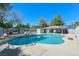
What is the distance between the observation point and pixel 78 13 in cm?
733

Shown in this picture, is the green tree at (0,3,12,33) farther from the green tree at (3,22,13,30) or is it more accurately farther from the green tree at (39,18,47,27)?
the green tree at (39,18,47,27)

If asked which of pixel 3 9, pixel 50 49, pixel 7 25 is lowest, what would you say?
pixel 50 49

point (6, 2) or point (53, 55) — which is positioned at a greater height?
point (6, 2)

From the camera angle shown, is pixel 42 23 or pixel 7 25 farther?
pixel 42 23

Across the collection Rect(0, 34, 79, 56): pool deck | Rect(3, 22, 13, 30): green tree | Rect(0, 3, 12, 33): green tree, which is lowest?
Rect(0, 34, 79, 56): pool deck

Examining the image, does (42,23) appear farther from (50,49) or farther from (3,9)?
(3,9)

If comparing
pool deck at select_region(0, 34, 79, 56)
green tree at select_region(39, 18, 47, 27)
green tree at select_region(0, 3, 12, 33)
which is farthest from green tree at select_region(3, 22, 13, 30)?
green tree at select_region(39, 18, 47, 27)

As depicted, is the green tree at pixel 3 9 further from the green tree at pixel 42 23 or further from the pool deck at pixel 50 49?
the green tree at pixel 42 23

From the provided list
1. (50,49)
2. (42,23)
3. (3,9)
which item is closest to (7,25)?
(3,9)

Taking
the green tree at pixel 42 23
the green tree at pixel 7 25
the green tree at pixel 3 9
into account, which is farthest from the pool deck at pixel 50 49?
the green tree at pixel 3 9

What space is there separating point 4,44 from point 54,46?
2.20 metres

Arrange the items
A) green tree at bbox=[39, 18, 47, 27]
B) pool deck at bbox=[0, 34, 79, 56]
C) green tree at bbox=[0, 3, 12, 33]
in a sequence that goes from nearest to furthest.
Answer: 1. pool deck at bbox=[0, 34, 79, 56]
2. green tree at bbox=[0, 3, 12, 33]
3. green tree at bbox=[39, 18, 47, 27]

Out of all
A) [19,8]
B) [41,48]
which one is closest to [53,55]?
[41,48]

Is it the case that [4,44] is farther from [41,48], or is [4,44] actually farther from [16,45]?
[41,48]
